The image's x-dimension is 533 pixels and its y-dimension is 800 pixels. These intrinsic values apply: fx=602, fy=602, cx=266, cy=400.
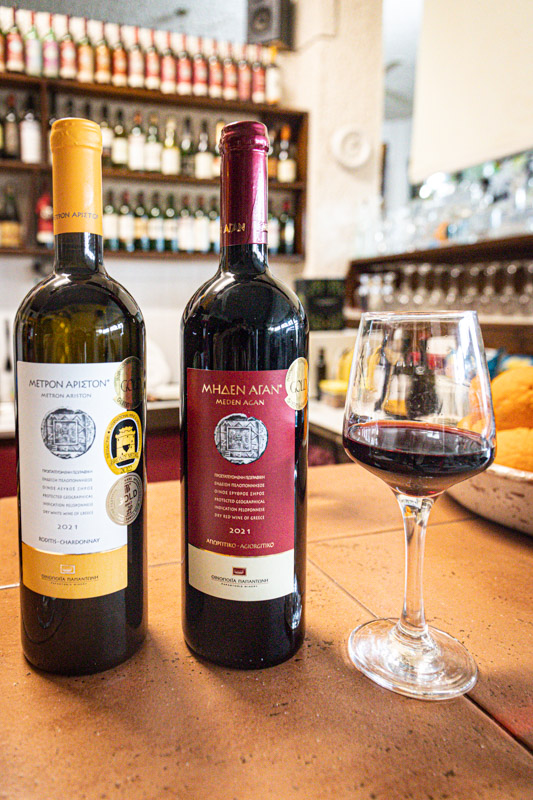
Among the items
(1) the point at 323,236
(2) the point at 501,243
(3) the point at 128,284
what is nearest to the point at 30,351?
(2) the point at 501,243

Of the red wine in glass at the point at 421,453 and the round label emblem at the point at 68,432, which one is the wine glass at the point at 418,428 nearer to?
the red wine in glass at the point at 421,453

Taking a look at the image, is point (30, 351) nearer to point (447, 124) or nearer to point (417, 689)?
point (417, 689)

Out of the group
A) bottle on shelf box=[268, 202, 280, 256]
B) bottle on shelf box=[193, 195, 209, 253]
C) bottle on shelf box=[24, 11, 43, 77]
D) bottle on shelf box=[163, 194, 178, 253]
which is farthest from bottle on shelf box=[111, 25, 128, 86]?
bottle on shelf box=[268, 202, 280, 256]

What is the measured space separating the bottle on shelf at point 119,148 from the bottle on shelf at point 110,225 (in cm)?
14

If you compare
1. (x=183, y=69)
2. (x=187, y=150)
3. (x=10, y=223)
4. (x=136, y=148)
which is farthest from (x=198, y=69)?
(x=10, y=223)

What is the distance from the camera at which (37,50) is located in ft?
9.02

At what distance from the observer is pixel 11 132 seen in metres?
2.74

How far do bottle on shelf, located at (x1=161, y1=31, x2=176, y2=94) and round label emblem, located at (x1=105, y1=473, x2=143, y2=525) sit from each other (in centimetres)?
298

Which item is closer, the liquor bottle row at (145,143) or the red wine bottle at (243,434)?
the red wine bottle at (243,434)

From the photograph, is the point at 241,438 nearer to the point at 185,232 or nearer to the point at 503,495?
the point at 503,495

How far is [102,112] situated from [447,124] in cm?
170

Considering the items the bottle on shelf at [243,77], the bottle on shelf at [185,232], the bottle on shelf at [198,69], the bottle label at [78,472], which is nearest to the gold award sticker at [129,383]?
the bottle label at [78,472]

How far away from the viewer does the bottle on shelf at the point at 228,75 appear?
3.09 metres

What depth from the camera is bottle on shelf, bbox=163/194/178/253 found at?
121 inches
